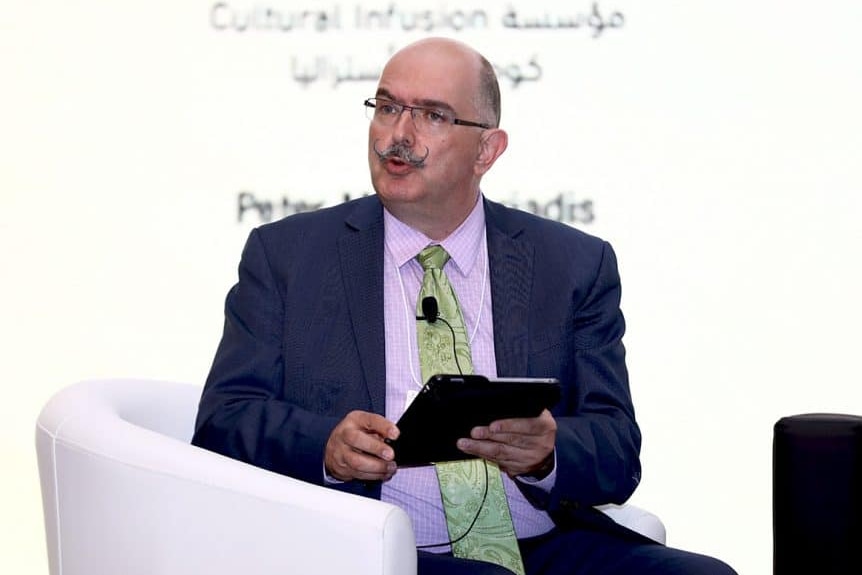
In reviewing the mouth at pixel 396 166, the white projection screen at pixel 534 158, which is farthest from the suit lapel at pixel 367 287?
the white projection screen at pixel 534 158

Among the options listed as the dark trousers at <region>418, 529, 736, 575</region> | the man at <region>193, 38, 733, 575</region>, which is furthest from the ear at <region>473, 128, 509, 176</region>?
the dark trousers at <region>418, 529, 736, 575</region>

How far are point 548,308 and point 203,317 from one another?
1.42m

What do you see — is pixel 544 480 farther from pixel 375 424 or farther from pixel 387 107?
pixel 387 107

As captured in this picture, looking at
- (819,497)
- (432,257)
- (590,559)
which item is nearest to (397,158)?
(432,257)

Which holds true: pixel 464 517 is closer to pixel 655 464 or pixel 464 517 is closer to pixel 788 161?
pixel 655 464

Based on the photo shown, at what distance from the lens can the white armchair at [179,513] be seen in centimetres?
222

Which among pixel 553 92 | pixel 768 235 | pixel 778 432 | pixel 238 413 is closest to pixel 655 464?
pixel 768 235

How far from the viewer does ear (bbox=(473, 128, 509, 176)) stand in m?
3.16

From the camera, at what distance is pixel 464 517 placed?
2.75 metres

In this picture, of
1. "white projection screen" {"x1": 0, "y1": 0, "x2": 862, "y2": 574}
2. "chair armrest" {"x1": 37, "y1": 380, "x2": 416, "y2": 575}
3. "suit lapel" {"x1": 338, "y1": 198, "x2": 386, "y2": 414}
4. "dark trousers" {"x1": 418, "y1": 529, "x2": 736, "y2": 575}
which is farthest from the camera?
"white projection screen" {"x1": 0, "y1": 0, "x2": 862, "y2": 574}

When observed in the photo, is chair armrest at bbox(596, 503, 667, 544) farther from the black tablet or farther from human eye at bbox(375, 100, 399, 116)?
human eye at bbox(375, 100, 399, 116)

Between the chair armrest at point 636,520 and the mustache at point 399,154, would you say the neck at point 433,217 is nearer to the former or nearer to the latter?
the mustache at point 399,154

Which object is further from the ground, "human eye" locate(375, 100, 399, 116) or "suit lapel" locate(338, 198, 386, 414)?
"human eye" locate(375, 100, 399, 116)

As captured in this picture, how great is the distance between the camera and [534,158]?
4047mm
